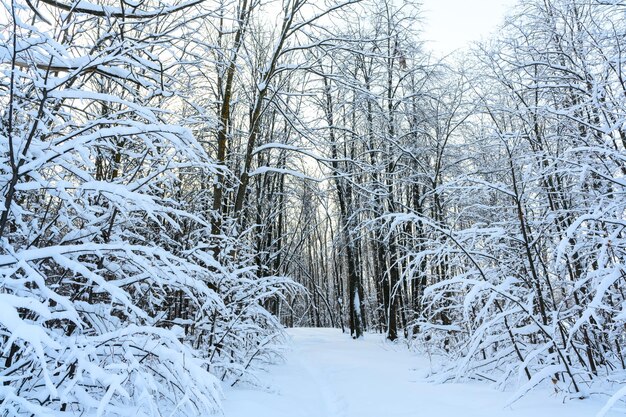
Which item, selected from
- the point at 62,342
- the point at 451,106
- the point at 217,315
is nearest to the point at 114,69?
the point at 62,342

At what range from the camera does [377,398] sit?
4.52 m

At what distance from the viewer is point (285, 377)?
6.43 m

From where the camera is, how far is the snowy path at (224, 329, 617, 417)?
3.38 meters

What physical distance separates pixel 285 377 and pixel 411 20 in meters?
11.2

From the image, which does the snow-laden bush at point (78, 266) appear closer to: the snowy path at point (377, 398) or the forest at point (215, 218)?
the forest at point (215, 218)

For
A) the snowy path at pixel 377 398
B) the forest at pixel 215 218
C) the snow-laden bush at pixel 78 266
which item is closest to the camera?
the snow-laden bush at pixel 78 266

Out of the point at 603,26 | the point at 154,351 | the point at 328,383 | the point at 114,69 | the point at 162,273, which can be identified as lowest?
the point at 328,383

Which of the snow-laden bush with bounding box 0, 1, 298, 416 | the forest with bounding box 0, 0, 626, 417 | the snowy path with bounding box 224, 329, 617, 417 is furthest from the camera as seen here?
the snowy path with bounding box 224, 329, 617, 417

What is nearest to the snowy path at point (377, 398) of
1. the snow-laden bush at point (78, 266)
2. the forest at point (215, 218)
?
the forest at point (215, 218)

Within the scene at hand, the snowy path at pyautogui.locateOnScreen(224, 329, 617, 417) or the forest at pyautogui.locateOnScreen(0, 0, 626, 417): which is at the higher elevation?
the forest at pyautogui.locateOnScreen(0, 0, 626, 417)

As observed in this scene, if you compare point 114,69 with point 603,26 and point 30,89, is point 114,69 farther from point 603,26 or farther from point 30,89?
point 603,26

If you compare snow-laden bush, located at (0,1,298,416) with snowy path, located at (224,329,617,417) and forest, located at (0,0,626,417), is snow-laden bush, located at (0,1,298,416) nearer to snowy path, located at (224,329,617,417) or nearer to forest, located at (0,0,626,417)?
forest, located at (0,0,626,417)

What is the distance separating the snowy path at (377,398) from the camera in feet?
11.1

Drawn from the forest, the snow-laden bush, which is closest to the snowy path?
the forest
